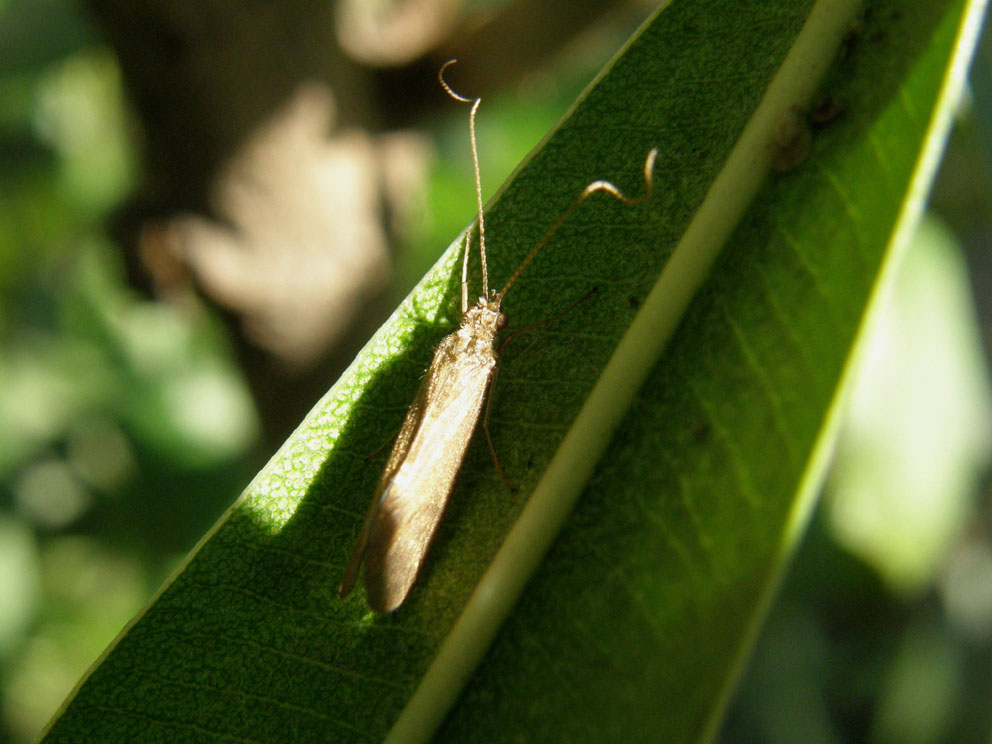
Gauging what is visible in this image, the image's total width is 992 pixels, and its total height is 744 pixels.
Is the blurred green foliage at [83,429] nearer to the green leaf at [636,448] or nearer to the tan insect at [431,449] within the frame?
the tan insect at [431,449]

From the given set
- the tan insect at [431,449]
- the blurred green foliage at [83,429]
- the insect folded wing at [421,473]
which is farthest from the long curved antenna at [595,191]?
the blurred green foliage at [83,429]

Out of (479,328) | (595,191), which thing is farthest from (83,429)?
(595,191)

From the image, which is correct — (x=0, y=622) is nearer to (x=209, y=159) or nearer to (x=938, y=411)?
(x=209, y=159)

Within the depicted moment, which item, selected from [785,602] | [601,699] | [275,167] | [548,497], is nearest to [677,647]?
[601,699]

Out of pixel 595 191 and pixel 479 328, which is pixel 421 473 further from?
pixel 595 191

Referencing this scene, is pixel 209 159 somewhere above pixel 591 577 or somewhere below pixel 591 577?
above
